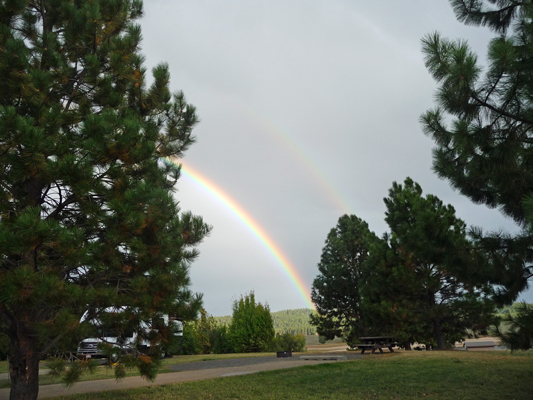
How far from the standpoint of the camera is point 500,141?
644 centimetres

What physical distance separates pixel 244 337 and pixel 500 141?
17.3m

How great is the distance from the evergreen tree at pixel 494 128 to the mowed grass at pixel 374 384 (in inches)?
69.1

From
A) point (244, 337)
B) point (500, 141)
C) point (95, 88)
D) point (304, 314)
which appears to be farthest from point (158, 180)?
point (304, 314)

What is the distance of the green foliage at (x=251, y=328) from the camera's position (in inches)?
821

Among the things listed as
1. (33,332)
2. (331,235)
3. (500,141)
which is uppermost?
(331,235)

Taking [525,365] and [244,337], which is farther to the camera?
[244,337]

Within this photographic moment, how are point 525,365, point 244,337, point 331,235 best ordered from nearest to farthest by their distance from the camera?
point 525,365 → point 244,337 → point 331,235

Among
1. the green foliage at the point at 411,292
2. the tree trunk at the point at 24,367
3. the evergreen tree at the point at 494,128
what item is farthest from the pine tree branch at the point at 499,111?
the tree trunk at the point at 24,367

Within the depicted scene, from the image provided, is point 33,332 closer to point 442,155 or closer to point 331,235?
point 442,155

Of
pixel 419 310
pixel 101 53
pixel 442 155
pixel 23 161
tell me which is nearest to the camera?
pixel 23 161

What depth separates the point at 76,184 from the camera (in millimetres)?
5074

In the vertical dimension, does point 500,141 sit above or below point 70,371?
above

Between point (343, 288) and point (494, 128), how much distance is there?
54.6ft

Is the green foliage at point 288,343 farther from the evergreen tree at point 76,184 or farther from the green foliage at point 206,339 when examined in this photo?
the evergreen tree at point 76,184
